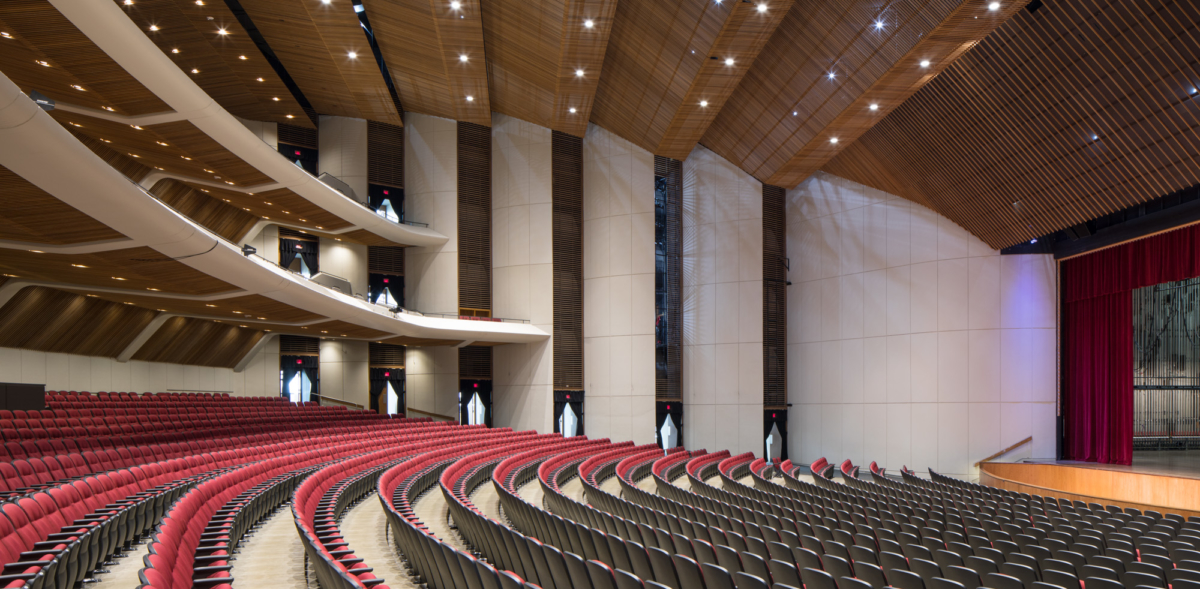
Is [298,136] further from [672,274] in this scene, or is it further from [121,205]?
[121,205]

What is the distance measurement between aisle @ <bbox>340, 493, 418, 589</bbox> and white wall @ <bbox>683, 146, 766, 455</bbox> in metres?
9.56

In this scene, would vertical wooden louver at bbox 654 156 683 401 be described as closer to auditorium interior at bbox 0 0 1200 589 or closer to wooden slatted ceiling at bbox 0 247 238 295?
auditorium interior at bbox 0 0 1200 589

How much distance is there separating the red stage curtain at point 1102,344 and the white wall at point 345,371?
12.7 meters

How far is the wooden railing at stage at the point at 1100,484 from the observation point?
989cm

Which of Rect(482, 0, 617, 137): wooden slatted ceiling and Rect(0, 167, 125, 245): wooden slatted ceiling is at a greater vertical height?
Rect(482, 0, 617, 137): wooden slatted ceiling

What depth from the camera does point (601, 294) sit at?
54.7ft

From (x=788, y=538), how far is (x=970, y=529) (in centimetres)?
158

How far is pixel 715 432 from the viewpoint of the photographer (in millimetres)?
16094

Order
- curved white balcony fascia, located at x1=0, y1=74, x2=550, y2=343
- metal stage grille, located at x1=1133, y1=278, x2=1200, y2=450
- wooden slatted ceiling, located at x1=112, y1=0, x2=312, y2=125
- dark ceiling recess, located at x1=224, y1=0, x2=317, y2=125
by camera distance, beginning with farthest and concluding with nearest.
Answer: metal stage grille, located at x1=1133, y1=278, x2=1200, y2=450, dark ceiling recess, located at x1=224, y1=0, x2=317, y2=125, wooden slatted ceiling, located at x1=112, y1=0, x2=312, y2=125, curved white balcony fascia, located at x1=0, y1=74, x2=550, y2=343

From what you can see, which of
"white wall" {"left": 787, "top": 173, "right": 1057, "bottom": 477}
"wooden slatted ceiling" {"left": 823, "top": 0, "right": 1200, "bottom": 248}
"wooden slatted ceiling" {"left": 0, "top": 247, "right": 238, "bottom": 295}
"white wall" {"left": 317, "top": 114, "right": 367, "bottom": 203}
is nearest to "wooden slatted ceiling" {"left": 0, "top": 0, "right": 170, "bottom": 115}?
"wooden slatted ceiling" {"left": 0, "top": 247, "right": 238, "bottom": 295}

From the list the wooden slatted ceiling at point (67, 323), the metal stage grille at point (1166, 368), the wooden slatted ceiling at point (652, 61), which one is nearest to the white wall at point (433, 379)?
the wooden slatted ceiling at point (67, 323)

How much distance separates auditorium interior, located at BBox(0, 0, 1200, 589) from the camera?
4918 mm

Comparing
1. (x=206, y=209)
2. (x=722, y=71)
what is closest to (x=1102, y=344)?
(x=722, y=71)

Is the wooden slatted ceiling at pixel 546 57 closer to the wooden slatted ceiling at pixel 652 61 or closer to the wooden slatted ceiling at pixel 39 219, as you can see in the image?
the wooden slatted ceiling at pixel 652 61
